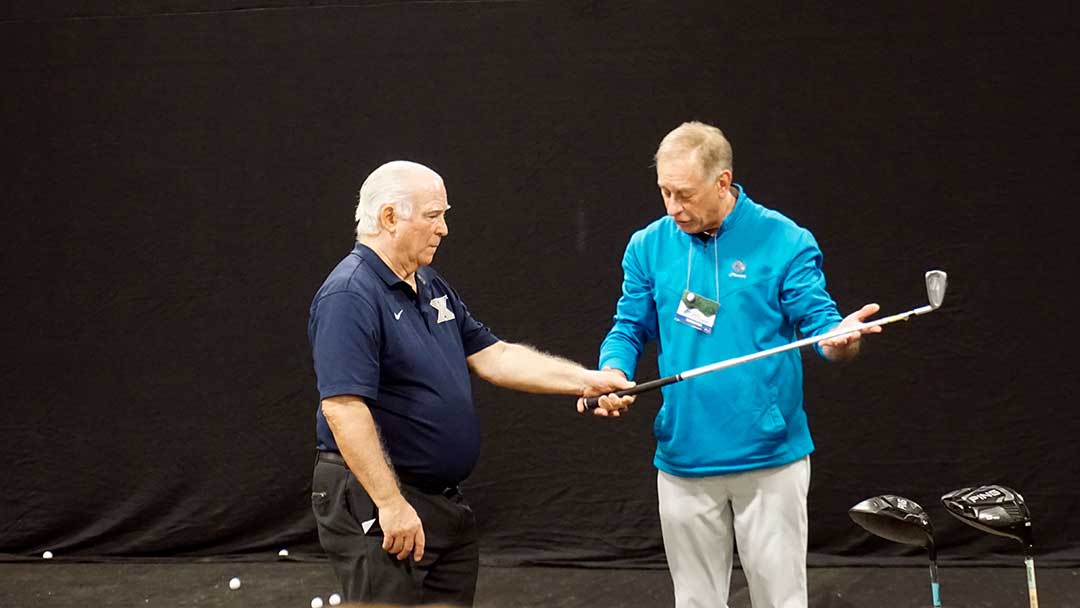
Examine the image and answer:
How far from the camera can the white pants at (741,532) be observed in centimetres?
294

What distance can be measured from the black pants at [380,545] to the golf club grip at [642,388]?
449mm

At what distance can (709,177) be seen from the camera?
2.85 m

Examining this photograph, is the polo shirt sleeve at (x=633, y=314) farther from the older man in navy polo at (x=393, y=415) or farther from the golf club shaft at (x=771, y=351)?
the older man in navy polo at (x=393, y=415)

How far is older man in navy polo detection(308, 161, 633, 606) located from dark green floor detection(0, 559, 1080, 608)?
1572 millimetres

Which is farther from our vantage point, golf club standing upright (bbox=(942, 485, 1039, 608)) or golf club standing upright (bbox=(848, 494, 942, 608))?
golf club standing upright (bbox=(848, 494, 942, 608))

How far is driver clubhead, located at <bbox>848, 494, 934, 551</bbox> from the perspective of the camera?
3.13 m

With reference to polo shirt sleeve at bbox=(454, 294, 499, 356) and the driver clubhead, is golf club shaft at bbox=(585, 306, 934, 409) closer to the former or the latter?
polo shirt sleeve at bbox=(454, 294, 499, 356)

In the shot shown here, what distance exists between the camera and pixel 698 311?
2898 mm

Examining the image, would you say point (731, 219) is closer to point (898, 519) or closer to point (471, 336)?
point (471, 336)

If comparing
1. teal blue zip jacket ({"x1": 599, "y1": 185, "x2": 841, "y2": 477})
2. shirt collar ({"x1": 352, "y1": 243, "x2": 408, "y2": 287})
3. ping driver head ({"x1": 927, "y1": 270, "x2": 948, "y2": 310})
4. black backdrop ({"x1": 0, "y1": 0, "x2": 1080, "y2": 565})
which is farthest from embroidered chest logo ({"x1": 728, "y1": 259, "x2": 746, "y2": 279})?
black backdrop ({"x1": 0, "y1": 0, "x2": 1080, "y2": 565})

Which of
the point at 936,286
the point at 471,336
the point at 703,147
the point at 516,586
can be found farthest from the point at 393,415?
the point at 516,586

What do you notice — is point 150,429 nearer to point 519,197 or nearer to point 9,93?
point 9,93

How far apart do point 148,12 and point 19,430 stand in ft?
5.94

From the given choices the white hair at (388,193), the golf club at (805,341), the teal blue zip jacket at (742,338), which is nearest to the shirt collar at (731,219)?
the teal blue zip jacket at (742,338)
